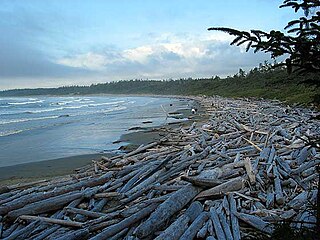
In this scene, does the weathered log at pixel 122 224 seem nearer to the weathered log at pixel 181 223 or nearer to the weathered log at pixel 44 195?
the weathered log at pixel 181 223

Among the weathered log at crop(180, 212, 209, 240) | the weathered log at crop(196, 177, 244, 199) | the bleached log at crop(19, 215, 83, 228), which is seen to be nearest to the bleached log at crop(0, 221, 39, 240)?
the bleached log at crop(19, 215, 83, 228)

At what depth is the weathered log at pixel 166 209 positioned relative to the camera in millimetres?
4828

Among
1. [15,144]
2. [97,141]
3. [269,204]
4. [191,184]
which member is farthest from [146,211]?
[15,144]

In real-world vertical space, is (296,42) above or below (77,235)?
above

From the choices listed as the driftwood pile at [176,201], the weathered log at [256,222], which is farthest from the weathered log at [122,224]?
the weathered log at [256,222]

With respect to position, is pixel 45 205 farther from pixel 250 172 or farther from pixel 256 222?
pixel 250 172

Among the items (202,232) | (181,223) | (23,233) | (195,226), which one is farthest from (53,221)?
(202,232)

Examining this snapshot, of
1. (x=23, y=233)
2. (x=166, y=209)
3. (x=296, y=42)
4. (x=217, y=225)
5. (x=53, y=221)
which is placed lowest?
(x=23, y=233)

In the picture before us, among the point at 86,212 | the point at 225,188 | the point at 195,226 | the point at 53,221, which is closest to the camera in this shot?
the point at 195,226

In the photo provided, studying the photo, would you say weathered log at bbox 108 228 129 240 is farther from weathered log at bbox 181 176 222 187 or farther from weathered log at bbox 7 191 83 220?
weathered log at bbox 7 191 83 220

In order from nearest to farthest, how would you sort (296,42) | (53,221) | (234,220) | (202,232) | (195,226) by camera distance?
(296,42) < (202,232) < (195,226) < (234,220) < (53,221)

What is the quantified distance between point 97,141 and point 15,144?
4.65 meters

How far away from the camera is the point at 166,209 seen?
5.20 meters

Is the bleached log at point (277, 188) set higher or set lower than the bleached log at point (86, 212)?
higher
